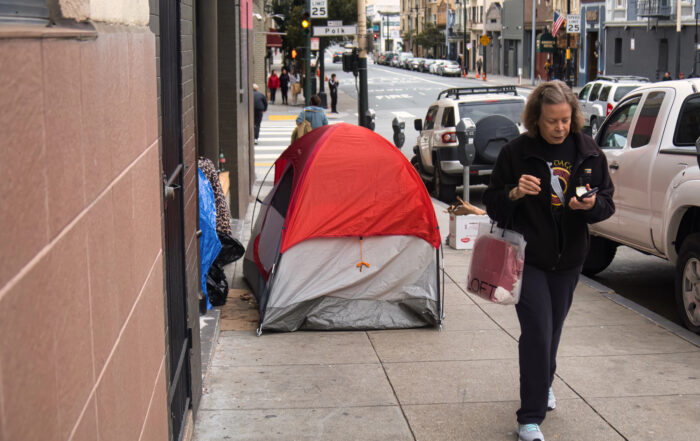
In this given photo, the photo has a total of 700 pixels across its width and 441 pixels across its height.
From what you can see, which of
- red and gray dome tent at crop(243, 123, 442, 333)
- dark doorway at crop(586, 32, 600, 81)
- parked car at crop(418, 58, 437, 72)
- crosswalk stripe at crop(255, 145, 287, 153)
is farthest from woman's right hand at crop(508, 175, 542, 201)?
parked car at crop(418, 58, 437, 72)

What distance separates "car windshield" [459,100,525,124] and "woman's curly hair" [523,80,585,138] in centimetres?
1103

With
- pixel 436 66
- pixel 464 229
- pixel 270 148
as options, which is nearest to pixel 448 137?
pixel 464 229

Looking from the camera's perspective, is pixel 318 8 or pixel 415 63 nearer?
pixel 318 8

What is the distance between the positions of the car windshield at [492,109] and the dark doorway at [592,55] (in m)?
46.6

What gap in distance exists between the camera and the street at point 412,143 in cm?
991

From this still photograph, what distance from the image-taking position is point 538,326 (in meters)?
5.14

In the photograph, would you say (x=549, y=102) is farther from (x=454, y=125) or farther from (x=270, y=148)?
(x=270, y=148)

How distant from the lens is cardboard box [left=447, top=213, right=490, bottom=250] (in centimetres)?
1155

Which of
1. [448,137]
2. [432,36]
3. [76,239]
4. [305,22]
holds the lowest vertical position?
[448,137]

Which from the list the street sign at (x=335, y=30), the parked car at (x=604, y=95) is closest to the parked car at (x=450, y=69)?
the parked car at (x=604, y=95)

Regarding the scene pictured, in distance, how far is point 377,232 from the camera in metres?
7.71

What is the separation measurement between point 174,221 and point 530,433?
226 cm

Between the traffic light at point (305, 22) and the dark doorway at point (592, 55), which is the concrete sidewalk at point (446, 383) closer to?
the traffic light at point (305, 22)

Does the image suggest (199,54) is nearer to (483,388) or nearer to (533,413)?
(483,388)
